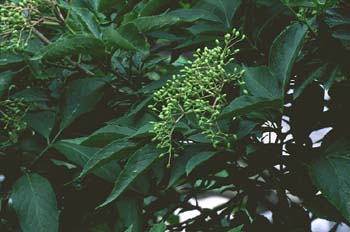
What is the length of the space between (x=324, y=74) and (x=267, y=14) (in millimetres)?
184

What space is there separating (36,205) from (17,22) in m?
0.31

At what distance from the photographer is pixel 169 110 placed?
106 cm

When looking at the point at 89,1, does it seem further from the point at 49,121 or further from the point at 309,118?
the point at 309,118

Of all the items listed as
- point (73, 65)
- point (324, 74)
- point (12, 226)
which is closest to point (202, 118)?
point (324, 74)

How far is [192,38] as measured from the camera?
1321 mm

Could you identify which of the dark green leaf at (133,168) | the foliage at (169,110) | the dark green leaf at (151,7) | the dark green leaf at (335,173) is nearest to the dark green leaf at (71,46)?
the foliage at (169,110)

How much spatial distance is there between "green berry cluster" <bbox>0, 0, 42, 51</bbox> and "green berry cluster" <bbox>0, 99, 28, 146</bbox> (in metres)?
0.11

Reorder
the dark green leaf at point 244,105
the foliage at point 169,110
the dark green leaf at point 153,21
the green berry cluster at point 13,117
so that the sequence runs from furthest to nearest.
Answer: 1. the green berry cluster at point 13,117
2. the dark green leaf at point 153,21
3. the foliage at point 169,110
4. the dark green leaf at point 244,105

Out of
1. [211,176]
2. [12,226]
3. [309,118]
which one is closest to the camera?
[309,118]

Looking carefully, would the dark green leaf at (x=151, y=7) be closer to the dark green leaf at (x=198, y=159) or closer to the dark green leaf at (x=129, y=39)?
the dark green leaf at (x=129, y=39)

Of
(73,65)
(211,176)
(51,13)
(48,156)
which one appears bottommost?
(211,176)

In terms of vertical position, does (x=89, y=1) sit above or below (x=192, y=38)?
above

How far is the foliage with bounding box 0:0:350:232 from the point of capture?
111cm

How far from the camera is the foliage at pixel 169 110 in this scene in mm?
1107
